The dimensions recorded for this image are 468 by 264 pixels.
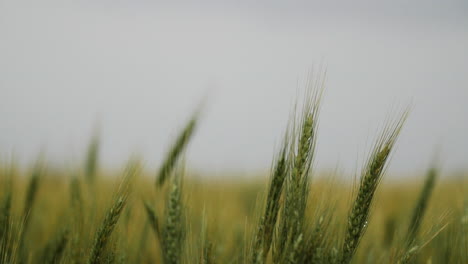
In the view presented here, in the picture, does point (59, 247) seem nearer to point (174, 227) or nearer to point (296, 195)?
point (174, 227)

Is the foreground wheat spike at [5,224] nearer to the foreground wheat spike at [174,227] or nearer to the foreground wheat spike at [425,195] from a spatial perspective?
the foreground wheat spike at [174,227]

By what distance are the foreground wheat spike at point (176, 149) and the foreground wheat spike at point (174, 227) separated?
1.03 feet

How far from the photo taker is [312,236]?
1207 mm

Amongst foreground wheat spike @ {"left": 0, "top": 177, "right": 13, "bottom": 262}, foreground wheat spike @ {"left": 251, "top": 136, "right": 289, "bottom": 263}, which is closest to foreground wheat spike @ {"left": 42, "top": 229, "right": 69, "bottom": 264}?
foreground wheat spike @ {"left": 0, "top": 177, "right": 13, "bottom": 262}

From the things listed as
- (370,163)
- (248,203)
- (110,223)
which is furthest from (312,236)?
(248,203)

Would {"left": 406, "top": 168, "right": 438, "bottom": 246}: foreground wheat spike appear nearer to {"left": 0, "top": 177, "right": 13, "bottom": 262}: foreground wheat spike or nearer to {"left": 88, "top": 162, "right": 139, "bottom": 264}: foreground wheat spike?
{"left": 88, "top": 162, "right": 139, "bottom": 264}: foreground wheat spike

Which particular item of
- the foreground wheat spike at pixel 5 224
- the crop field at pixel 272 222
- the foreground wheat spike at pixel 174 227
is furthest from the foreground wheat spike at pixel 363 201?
the foreground wheat spike at pixel 5 224

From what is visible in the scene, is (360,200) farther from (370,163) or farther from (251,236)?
(251,236)

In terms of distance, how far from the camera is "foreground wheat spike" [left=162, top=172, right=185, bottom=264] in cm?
139

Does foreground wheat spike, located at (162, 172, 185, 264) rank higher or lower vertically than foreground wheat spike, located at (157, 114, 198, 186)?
lower

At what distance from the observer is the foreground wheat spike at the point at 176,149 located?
190 centimetres

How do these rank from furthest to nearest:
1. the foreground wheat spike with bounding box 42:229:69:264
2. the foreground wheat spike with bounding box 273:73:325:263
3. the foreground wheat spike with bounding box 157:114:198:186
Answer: the foreground wheat spike with bounding box 157:114:198:186 < the foreground wheat spike with bounding box 42:229:69:264 < the foreground wheat spike with bounding box 273:73:325:263

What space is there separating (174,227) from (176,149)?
57cm

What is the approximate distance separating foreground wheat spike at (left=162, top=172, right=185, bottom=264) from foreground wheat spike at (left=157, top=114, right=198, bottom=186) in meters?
0.31
